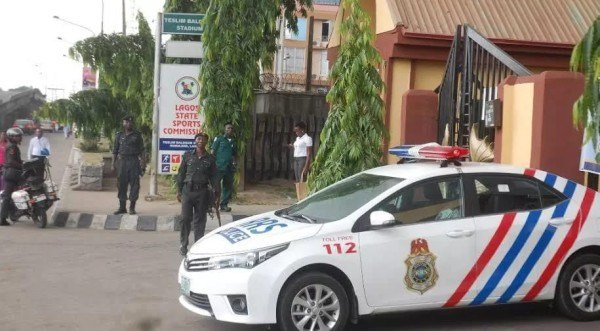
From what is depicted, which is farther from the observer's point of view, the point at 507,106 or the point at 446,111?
the point at 446,111

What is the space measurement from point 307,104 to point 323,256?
14092 mm

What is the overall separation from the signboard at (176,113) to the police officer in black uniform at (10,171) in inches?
111

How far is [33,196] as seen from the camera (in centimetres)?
1305

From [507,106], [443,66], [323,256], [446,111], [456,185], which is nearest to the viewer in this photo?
[323,256]

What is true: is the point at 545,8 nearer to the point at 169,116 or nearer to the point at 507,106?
the point at 507,106

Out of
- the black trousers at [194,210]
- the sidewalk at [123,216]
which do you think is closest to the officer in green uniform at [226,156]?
the sidewalk at [123,216]

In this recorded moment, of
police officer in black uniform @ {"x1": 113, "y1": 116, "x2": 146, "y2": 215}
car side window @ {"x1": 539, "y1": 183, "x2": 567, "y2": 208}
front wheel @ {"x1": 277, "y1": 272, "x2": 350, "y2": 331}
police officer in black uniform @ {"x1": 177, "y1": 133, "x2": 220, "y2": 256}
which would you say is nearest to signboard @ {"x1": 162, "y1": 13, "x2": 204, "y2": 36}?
police officer in black uniform @ {"x1": 113, "y1": 116, "x2": 146, "y2": 215}

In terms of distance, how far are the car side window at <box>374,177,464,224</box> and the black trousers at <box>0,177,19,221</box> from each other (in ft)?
28.4

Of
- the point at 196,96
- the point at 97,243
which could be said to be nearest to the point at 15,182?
the point at 97,243

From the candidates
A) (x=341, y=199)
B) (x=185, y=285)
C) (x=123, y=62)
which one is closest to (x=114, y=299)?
(x=185, y=285)

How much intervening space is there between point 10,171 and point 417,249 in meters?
8.96

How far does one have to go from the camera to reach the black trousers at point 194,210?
10.2 meters

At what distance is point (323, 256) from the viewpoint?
6.21m

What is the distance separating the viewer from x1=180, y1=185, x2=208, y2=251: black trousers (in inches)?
403
